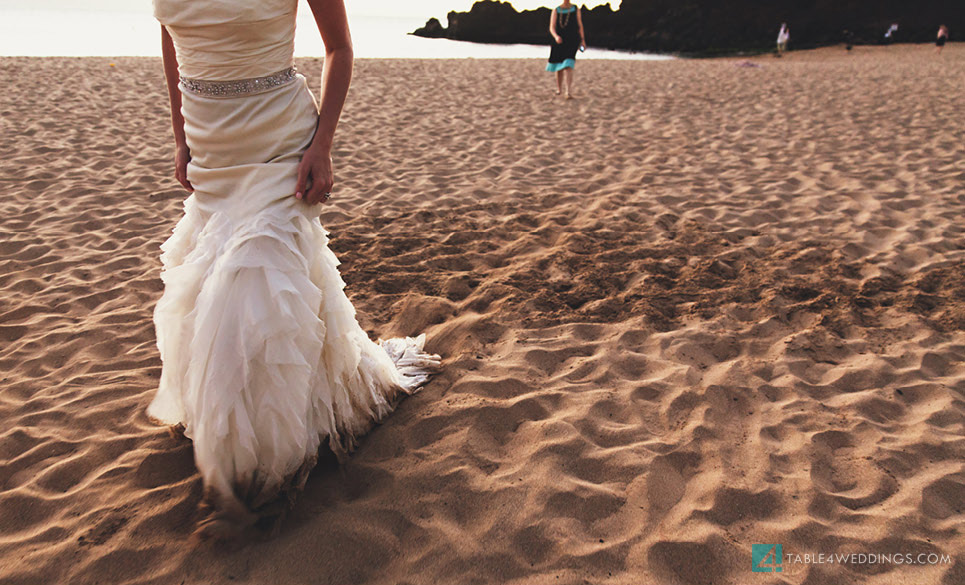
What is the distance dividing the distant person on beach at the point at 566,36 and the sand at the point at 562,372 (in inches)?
154

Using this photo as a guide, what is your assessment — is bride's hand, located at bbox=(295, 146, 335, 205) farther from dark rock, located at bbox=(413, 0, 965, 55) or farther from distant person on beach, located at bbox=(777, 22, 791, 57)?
dark rock, located at bbox=(413, 0, 965, 55)

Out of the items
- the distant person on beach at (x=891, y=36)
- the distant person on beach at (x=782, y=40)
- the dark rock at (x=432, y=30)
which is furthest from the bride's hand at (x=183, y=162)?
the dark rock at (x=432, y=30)

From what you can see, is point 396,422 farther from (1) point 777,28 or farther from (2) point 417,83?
(1) point 777,28

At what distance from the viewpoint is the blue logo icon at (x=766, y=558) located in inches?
71.5

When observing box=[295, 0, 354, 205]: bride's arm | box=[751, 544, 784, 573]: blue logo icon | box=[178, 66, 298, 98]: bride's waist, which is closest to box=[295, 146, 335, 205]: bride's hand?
box=[295, 0, 354, 205]: bride's arm

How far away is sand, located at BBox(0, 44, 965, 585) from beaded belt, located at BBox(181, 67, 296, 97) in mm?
1298

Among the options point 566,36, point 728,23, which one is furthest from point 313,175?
point 728,23

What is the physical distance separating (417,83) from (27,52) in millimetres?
12931

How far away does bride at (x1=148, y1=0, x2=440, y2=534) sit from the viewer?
175 centimetres

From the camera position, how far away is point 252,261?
1759 mm

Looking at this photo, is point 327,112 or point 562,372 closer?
point 327,112

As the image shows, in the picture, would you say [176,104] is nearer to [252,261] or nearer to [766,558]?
[252,261]

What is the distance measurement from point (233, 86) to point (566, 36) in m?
8.88

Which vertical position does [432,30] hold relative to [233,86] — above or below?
above
